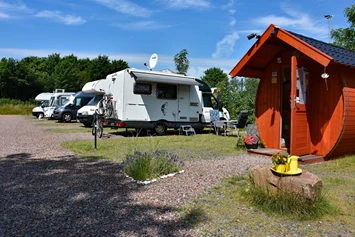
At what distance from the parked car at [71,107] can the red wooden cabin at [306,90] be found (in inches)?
542

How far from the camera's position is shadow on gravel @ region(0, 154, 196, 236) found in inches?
122

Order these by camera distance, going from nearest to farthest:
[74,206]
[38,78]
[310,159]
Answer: [74,206] < [310,159] < [38,78]

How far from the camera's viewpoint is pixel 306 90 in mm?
7250

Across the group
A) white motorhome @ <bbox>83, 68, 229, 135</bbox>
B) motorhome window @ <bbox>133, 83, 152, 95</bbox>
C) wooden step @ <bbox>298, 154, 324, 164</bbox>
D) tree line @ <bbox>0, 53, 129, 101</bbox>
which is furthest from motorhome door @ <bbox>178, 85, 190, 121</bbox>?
tree line @ <bbox>0, 53, 129, 101</bbox>

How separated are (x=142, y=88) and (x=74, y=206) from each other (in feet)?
28.9

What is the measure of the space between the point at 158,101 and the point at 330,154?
23.7ft

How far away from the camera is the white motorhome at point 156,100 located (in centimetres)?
A: 1192

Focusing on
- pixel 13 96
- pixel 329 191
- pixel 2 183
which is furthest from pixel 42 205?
pixel 13 96

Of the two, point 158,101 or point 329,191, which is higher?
point 158,101

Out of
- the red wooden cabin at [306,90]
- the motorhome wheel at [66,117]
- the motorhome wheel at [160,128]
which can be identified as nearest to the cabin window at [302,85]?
the red wooden cabin at [306,90]

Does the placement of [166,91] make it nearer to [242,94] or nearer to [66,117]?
[242,94]

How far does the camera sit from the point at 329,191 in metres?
4.43

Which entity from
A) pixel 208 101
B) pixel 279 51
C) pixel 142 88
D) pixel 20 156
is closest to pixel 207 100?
pixel 208 101

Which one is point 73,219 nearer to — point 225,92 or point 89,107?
point 89,107
